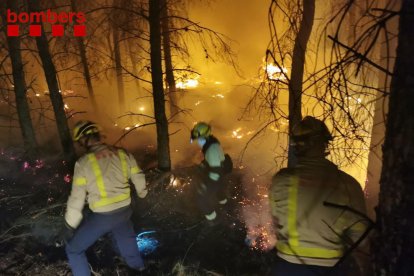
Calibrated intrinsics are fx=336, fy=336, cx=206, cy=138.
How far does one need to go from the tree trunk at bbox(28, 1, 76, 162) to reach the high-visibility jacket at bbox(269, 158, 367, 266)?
673 cm

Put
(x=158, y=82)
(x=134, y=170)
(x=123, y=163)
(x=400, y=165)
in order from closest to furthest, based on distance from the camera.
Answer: (x=400, y=165), (x=123, y=163), (x=134, y=170), (x=158, y=82)

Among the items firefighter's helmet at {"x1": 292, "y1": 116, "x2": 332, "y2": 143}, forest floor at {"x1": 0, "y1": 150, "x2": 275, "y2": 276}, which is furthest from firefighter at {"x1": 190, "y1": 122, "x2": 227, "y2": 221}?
firefighter's helmet at {"x1": 292, "y1": 116, "x2": 332, "y2": 143}

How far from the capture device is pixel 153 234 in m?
5.83

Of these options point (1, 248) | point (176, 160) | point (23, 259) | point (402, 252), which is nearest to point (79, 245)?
point (23, 259)

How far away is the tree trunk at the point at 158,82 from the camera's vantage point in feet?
21.7

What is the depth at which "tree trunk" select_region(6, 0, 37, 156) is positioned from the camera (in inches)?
341

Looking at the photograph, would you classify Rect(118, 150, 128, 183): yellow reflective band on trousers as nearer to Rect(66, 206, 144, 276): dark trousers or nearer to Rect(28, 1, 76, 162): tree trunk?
Rect(66, 206, 144, 276): dark trousers

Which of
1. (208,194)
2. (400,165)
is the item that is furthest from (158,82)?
(400,165)

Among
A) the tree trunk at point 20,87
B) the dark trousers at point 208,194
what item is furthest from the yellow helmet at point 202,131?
the tree trunk at point 20,87

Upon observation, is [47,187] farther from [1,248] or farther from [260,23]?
[260,23]

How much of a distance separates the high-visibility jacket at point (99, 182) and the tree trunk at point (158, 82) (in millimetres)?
3077

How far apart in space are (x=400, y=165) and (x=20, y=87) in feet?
30.7

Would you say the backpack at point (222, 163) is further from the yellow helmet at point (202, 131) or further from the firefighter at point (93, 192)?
the firefighter at point (93, 192)

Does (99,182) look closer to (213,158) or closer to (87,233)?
(87,233)
